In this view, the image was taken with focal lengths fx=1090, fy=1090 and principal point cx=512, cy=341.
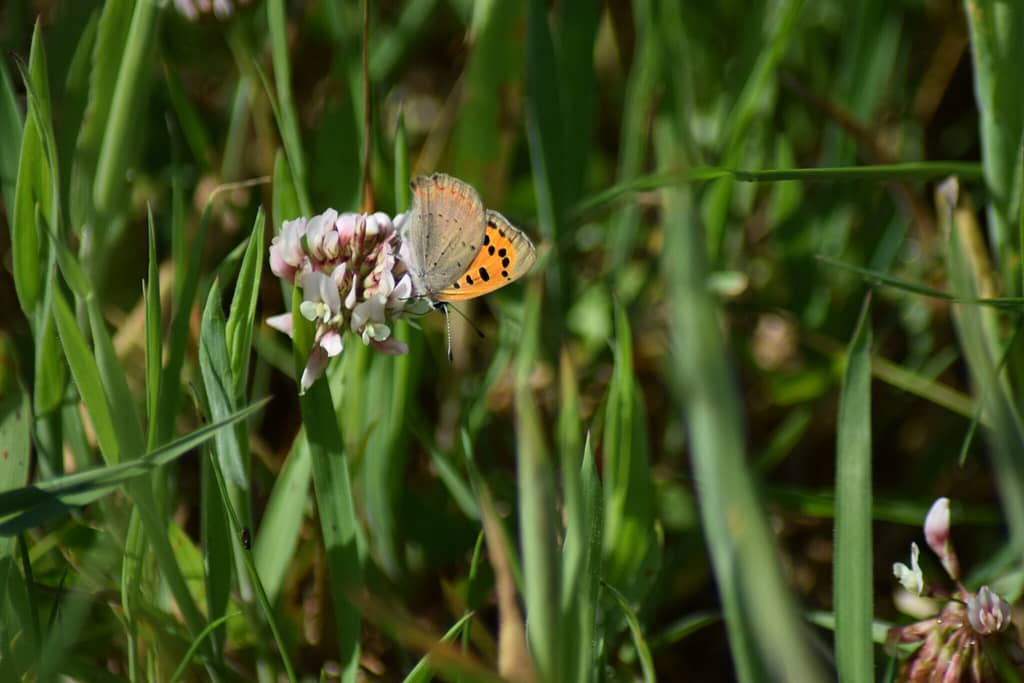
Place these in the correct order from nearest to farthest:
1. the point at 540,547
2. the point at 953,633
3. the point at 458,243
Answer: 1. the point at 540,547
2. the point at 953,633
3. the point at 458,243

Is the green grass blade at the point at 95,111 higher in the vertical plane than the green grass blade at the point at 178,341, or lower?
higher

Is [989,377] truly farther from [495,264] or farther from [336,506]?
[336,506]

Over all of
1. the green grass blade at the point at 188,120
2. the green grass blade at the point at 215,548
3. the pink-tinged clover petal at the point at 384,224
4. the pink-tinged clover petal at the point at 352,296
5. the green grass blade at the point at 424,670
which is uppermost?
the green grass blade at the point at 188,120

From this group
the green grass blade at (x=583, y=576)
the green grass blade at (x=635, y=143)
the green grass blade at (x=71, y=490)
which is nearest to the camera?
the green grass blade at (x=583, y=576)

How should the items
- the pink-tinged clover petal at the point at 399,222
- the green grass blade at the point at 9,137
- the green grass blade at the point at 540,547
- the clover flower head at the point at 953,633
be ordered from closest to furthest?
the green grass blade at the point at 540,547, the clover flower head at the point at 953,633, the pink-tinged clover petal at the point at 399,222, the green grass blade at the point at 9,137

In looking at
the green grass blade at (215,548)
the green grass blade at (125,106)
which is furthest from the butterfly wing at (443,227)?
the green grass blade at (125,106)

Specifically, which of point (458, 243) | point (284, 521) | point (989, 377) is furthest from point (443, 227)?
point (989, 377)

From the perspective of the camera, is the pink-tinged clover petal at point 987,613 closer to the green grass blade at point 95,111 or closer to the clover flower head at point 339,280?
the clover flower head at point 339,280
